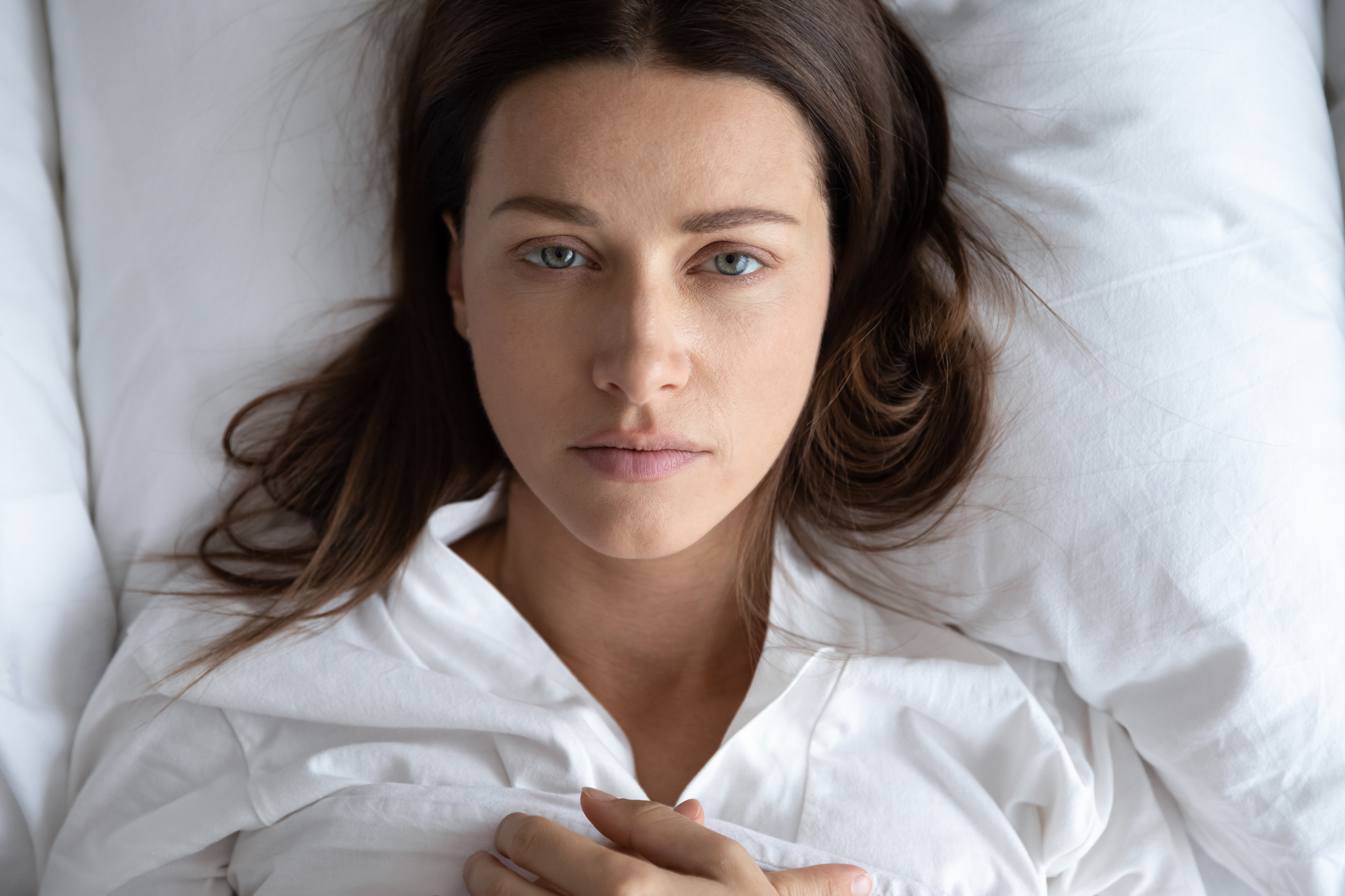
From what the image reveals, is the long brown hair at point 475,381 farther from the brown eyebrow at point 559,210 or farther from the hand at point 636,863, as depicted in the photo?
the hand at point 636,863

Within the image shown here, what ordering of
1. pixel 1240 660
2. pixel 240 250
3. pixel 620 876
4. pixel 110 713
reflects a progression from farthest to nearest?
pixel 240 250 < pixel 110 713 < pixel 1240 660 < pixel 620 876

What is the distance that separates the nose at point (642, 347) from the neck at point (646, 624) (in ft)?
1.03

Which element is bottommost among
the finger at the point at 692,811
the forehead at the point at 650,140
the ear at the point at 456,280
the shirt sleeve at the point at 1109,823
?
the shirt sleeve at the point at 1109,823

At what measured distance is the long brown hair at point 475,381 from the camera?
1.02 meters

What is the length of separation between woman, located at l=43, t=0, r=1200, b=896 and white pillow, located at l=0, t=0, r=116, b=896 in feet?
0.20

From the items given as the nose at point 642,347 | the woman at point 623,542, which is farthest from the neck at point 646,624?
the nose at point 642,347

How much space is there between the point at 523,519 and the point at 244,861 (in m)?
0.49

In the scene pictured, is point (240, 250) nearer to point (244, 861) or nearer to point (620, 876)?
point (244, 861)

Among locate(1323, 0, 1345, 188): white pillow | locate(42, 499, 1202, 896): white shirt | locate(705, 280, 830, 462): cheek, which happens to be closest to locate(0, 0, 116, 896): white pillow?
locate(42, 499, 1202, 896): white shirt

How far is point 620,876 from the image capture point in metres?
0.87

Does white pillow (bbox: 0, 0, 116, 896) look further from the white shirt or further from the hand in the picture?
the hand

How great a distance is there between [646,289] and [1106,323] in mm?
528

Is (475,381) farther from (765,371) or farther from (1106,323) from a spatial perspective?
(1106,323)

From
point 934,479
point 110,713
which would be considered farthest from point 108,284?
point 934,479
